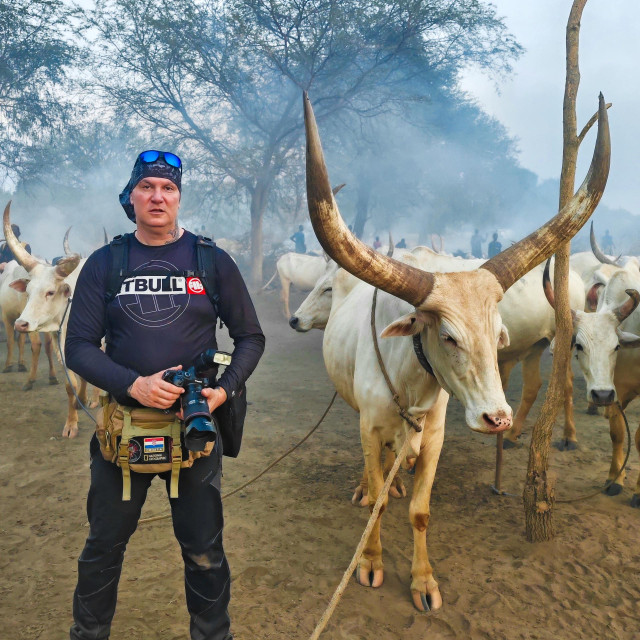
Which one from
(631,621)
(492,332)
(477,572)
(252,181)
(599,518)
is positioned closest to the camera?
Answer: (492,332)

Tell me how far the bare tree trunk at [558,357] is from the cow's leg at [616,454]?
106cm

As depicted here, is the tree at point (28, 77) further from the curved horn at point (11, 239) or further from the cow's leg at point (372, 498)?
the cow's leg at point (372, 498)

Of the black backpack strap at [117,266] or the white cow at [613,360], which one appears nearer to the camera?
the black backpack strap at [117,266]

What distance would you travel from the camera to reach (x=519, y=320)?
561 cm

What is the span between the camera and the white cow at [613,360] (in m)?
4.06

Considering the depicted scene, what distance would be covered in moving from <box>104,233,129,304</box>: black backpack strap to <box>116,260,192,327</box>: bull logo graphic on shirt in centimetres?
3

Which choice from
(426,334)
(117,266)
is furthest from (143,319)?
(426,334)

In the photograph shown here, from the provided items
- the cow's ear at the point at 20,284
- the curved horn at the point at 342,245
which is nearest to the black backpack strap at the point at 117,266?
the curved horn at the point at 342,245

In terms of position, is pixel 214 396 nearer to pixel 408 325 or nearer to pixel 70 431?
pixel 408 325

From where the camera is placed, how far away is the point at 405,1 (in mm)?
14297

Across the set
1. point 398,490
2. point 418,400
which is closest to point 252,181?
point 398,490

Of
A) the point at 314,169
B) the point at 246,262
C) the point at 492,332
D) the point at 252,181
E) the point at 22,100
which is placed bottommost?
the point at 492,332

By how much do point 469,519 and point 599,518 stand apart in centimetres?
91

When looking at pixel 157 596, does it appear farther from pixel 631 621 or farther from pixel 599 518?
pixel 599 518
